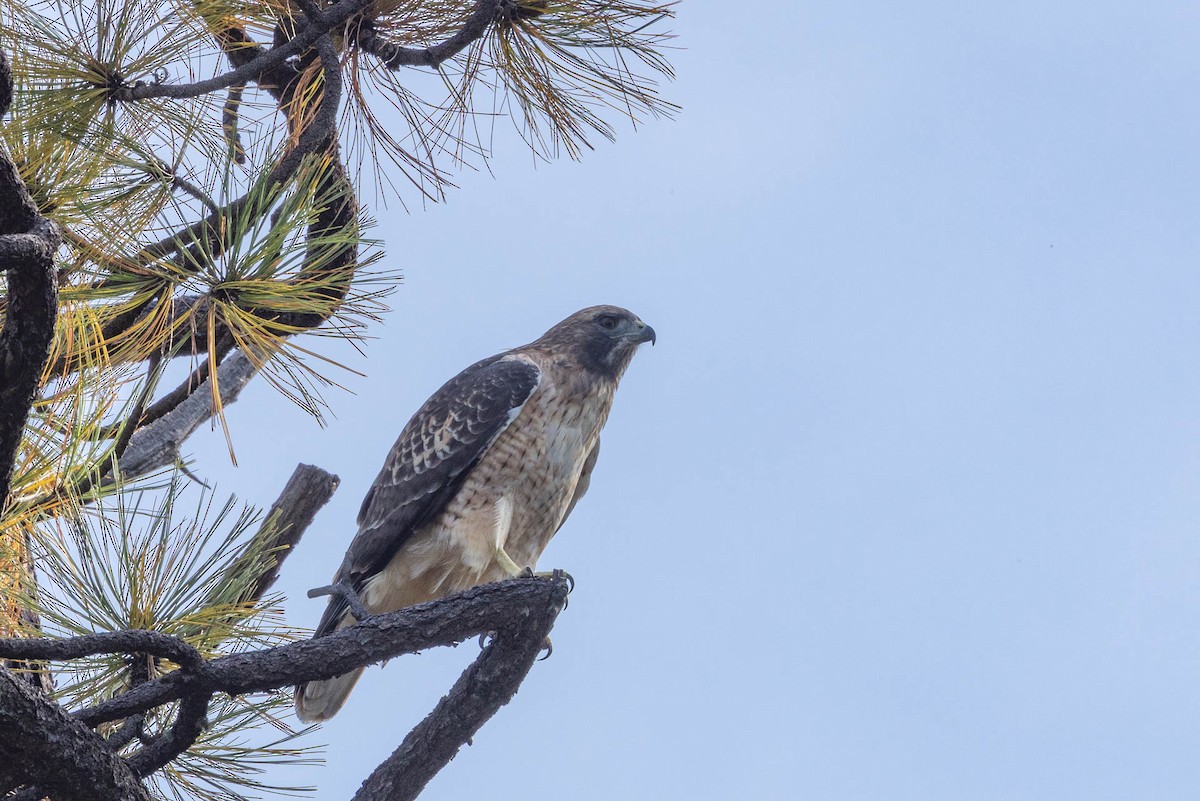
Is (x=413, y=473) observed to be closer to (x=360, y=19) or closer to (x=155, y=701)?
(x=360, y=19)

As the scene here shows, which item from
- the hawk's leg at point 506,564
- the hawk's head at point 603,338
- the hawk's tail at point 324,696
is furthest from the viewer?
the hawk's head at point 603,338

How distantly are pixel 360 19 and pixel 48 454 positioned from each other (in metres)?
2.16

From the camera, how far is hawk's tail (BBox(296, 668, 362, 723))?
5.18 metres

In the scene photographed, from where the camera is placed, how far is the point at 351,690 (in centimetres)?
521

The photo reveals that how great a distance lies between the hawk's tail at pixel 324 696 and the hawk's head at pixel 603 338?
1.84m

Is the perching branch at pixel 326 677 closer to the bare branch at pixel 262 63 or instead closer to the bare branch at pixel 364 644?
the bare branch at pixel 364 644

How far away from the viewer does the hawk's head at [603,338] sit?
19.8 ft

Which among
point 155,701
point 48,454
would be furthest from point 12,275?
point 155,701

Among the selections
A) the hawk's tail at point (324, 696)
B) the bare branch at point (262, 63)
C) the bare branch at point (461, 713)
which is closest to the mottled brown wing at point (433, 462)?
the hawk's tail at point (324, 696)

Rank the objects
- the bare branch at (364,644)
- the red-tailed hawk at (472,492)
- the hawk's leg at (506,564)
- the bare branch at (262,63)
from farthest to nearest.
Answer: the red-tailed hawk at (472,492), the hawk's leg at (506,564), the bare branch at (262,63), the bare branch at (364,644)

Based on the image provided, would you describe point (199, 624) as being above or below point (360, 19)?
below

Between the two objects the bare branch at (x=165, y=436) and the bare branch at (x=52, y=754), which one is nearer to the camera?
the bare branch at (x=52, y=754)

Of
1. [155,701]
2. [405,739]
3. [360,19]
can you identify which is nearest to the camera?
[155,701]

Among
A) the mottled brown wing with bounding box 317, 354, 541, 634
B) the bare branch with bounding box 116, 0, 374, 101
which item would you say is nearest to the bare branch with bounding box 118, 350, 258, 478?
the mottled brown wing with bounding box 317, 354, 541, 634
